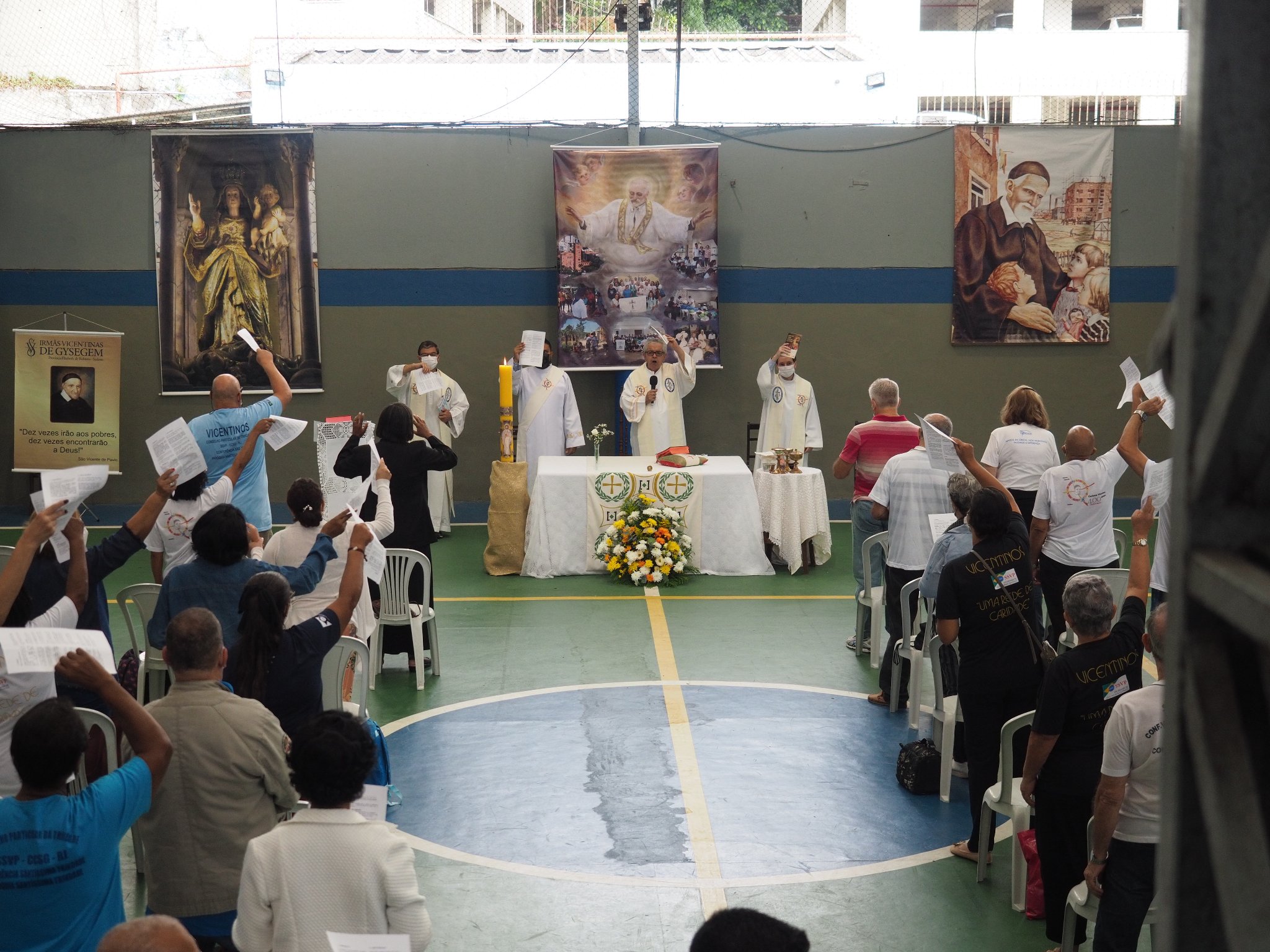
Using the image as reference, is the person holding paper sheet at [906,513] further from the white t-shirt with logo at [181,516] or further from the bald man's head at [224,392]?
the bald man's head at [224,392]

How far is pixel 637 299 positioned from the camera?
14.4 meters

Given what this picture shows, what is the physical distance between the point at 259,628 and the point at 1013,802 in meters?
3.05

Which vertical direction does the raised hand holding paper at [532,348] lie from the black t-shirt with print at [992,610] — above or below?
above

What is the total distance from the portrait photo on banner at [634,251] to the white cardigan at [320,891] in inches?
459

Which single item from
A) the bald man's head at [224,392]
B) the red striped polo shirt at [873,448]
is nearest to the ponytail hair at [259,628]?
the bald man's head at [224,392]

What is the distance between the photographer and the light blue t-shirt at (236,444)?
786 cm

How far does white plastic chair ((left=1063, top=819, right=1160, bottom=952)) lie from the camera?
13.9 ft

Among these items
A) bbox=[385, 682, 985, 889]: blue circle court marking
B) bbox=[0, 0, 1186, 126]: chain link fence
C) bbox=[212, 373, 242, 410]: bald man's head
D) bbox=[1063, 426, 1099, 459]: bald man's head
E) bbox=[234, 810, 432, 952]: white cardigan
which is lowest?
bbox=[385, 682, 985, 889]: blue circle court marking

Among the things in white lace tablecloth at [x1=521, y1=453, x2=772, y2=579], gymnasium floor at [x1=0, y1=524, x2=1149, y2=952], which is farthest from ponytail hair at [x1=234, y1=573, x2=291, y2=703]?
white lace tablecloth at [x1=521, y1=453, x2=772, y2=579]

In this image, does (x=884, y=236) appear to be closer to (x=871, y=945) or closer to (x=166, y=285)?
(x=166, y=285)

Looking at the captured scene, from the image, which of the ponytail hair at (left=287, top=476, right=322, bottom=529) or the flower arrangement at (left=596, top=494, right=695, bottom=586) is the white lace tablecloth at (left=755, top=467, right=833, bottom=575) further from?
the ponytail hair at (left=287, top=476, right=322, bottom=529)

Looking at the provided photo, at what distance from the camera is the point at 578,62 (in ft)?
64.2

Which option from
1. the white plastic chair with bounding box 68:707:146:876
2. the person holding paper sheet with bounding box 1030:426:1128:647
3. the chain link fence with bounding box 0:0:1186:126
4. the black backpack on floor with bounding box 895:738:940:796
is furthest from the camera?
the chain link fence with bounding box 0:0:1186:126

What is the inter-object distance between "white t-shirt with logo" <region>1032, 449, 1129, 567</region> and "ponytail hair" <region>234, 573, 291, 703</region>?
15.7ft
